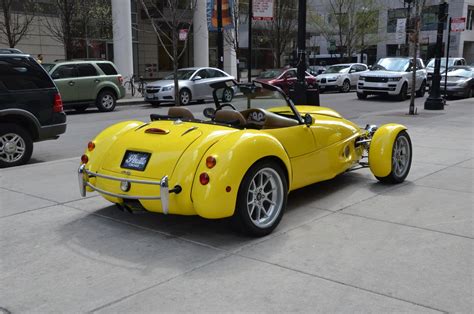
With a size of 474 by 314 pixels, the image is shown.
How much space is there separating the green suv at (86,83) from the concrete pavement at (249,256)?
1145cm

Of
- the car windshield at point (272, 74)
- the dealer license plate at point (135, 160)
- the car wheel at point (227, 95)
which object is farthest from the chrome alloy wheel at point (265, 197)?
the car windshield at point (272, 74)

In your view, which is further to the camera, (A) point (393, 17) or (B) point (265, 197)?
(A) point (393, 17)

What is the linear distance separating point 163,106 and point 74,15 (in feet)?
22.6

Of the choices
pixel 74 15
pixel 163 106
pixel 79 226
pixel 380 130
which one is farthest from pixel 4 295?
pixel 74 15

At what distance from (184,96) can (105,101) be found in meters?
3.68

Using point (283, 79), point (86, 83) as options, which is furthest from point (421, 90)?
point (86, 83)

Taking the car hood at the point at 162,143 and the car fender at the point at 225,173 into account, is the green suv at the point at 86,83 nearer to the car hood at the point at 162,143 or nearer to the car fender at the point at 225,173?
the car hood at the point at 162,143

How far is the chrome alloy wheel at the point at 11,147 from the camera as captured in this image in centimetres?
833

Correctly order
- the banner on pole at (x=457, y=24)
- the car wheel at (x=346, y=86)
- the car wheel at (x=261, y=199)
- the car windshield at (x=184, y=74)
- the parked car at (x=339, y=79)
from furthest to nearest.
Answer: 1. the car wheel at (x=346, y=86)
2. the parked car at (x=339, y=79)
3. the car windshield at (x=184, y=74)
4. the banner on pole at (x=457, y=24)
5. the car wheel at (x=261, y=199)

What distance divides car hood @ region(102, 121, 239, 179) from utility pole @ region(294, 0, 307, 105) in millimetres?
7780

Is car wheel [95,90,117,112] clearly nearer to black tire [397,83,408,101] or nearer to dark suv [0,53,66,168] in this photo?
dark suv [0,53,66,168]

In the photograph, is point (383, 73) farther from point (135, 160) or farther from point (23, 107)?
point (135, 160)

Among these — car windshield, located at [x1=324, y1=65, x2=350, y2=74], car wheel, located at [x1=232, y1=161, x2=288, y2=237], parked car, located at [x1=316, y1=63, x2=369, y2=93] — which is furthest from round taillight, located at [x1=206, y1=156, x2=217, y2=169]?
car windshield, located at [x1=324, y1=65, x2=350, y2=74]

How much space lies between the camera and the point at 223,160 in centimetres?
439
